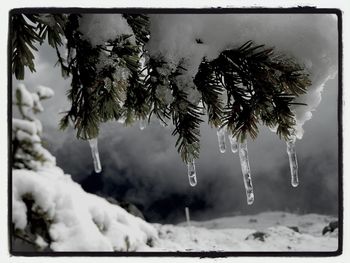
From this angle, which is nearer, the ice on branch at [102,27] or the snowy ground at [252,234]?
the ice on branch at [102,27]

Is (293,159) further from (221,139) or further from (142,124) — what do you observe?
(142,124)

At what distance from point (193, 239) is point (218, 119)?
309 mm

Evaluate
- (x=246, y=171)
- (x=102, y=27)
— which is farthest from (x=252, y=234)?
(x=102, y=27)

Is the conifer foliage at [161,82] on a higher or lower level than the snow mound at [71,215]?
higher

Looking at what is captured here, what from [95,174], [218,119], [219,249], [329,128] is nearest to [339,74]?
[329,128]

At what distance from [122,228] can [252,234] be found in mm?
279

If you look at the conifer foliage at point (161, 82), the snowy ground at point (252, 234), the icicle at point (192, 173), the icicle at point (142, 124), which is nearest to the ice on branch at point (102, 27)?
the conifer foliage at point (161, 82)

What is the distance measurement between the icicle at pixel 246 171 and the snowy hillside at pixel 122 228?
0.27 ft

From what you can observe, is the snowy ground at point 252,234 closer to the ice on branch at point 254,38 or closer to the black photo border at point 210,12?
the black photo border at point 210,12

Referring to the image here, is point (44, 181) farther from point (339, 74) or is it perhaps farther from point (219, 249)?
point (339, 74)

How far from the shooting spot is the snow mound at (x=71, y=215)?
2.73 ft

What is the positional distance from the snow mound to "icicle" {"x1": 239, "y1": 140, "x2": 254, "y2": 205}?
0.21 m

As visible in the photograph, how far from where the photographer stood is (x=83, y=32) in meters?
0.73

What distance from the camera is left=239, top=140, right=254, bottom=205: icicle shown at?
0.81m
